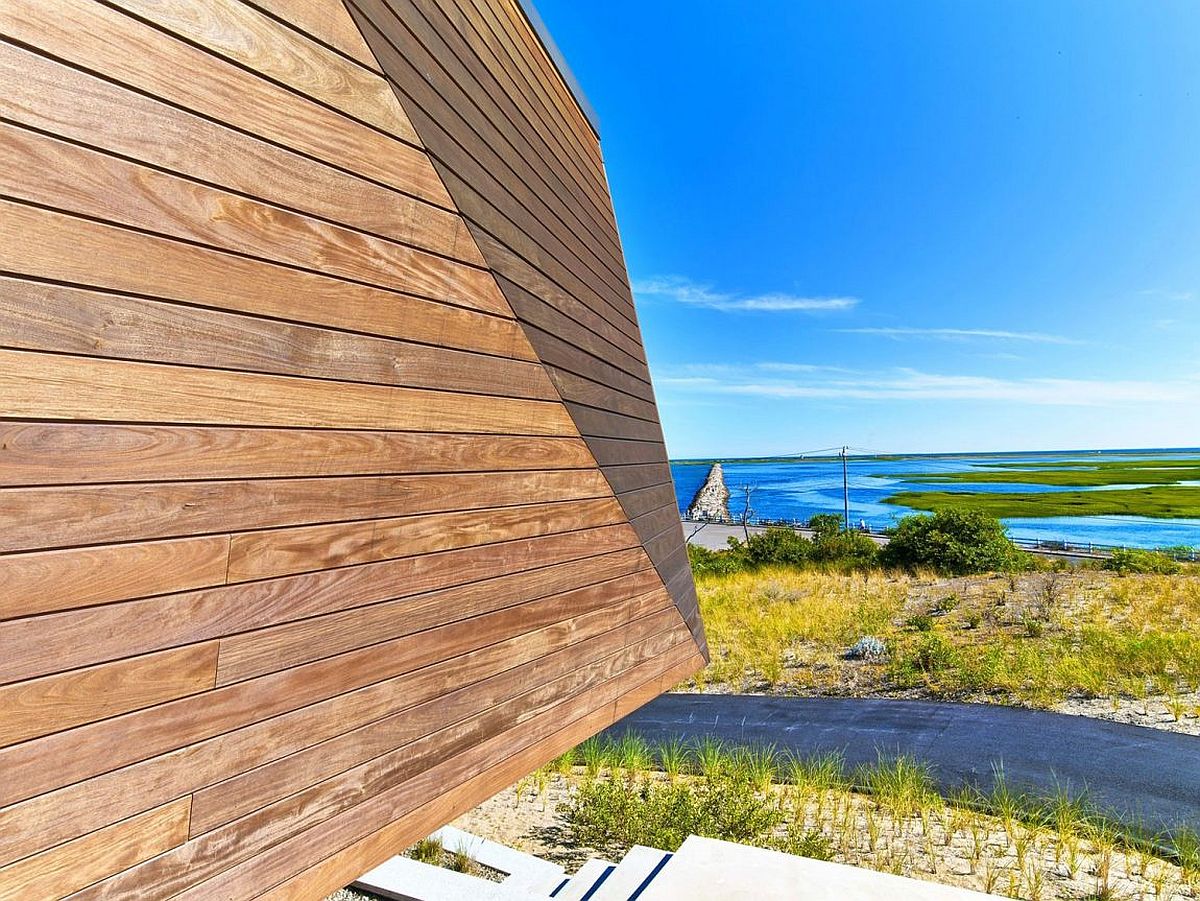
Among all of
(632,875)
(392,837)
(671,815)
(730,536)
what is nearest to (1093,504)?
(730,536)

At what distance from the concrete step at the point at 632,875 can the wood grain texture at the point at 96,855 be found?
2262mm

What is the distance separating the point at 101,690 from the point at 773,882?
2919 millimetres

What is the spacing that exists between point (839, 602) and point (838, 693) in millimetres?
4759

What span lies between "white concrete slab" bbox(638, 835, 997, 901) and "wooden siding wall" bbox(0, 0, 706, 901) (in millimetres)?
883

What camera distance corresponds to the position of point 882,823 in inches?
176

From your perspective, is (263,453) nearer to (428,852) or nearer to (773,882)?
(773,882)

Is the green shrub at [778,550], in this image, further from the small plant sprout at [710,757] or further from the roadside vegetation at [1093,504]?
the roadside vegetation at [1093,504]

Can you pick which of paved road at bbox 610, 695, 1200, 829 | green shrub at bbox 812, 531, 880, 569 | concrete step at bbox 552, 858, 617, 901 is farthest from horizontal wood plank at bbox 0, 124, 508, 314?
green shrub at bbox 812, 531, 880, 569

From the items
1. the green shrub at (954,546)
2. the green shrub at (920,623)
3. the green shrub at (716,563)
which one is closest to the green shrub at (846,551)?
the green shrub at (954,546)

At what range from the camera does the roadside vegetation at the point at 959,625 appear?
773cm

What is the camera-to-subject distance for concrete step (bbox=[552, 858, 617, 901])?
10.5 feet

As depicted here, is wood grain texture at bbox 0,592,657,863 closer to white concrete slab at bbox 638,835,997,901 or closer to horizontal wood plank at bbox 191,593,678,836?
horizontal wood plank at bbox 191,593,678,836

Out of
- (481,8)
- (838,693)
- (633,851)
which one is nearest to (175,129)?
(481,8)

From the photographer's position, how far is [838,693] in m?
8.07
